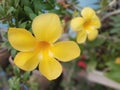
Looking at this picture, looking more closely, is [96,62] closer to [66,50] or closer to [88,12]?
[88,12]

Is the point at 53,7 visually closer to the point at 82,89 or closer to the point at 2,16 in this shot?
the point at 2,16

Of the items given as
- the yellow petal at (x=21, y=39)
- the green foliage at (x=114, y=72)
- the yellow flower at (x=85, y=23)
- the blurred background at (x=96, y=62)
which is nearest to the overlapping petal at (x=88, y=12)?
the yellow flower at (x=85, y=23)

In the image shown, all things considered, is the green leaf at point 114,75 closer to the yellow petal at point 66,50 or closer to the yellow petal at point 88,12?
the yellow petal at point 88,12

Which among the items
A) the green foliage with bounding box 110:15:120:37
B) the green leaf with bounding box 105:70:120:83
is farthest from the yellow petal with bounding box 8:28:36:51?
the green foliage with bounding box 110:15:120:37

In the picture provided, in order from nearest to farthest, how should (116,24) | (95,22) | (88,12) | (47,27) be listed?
(47,27)
(88,12)
(95,22)
(116,24)

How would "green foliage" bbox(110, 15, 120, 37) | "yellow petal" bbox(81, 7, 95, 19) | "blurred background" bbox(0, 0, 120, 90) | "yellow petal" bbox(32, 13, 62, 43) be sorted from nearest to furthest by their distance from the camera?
"yellow petal" bbox(32, 13, 62, 43) → "yellow petal" bbox(81, 7, 95, 19) → "blurred background" bbox(0, 0, 120, 90) → "green foliage" bbox(110, 15, 120, 37)

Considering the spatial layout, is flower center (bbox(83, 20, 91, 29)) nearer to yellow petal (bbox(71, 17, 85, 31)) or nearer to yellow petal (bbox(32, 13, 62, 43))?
yellow petal (bbox(71, 17, 85, 31))

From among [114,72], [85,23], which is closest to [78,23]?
[85,23]
